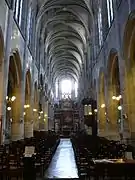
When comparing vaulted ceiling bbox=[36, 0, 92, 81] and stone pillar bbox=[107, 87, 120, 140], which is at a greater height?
vaulted ceiling bbox=[36, 0, 92, 81]

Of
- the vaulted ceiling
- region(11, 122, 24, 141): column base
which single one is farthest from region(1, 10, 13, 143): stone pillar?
the vaulted ceiling

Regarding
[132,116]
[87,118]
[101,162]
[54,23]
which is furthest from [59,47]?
[101,162]

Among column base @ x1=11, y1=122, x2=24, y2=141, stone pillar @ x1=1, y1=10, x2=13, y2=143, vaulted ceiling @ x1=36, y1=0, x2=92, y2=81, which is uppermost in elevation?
vaulted ceiling @ x1=36, y1=0, x2=92, y2=81

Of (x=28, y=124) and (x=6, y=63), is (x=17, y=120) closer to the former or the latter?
(x=28, y=124)

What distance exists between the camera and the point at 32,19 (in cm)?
2683

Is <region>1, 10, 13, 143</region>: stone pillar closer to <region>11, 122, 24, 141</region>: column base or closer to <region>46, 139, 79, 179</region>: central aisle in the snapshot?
<region>46, 139, 79, 179</region>: central aisle

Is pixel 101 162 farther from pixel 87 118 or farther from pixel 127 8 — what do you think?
pixel 87 118

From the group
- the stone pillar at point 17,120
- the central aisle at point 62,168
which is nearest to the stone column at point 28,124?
the stone pillar at point 17,120

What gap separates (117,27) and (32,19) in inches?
540

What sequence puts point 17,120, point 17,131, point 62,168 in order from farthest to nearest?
point 17,120 < point 17,131 < point 62,168

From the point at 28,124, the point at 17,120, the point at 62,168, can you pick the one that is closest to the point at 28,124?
the point at 28,124

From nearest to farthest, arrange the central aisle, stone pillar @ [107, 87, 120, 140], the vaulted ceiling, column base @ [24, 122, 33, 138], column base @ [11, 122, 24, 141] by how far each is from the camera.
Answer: the central aisle, column base @ [11, 122, 24, 141], stone pillar @ [107, 87, 120, 140], column base @ [24, 122, 33, 138], the vaulted ceiling

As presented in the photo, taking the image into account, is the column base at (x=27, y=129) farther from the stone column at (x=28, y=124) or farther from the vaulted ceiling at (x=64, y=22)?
the vaulted ceiling at (x=64, y=22)

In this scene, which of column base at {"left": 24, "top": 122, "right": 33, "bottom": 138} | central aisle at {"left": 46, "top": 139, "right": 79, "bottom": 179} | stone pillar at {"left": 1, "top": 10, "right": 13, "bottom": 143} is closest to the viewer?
central aisle at {"left": 46, "top": 139, "right": 79, "bottom": 179}
